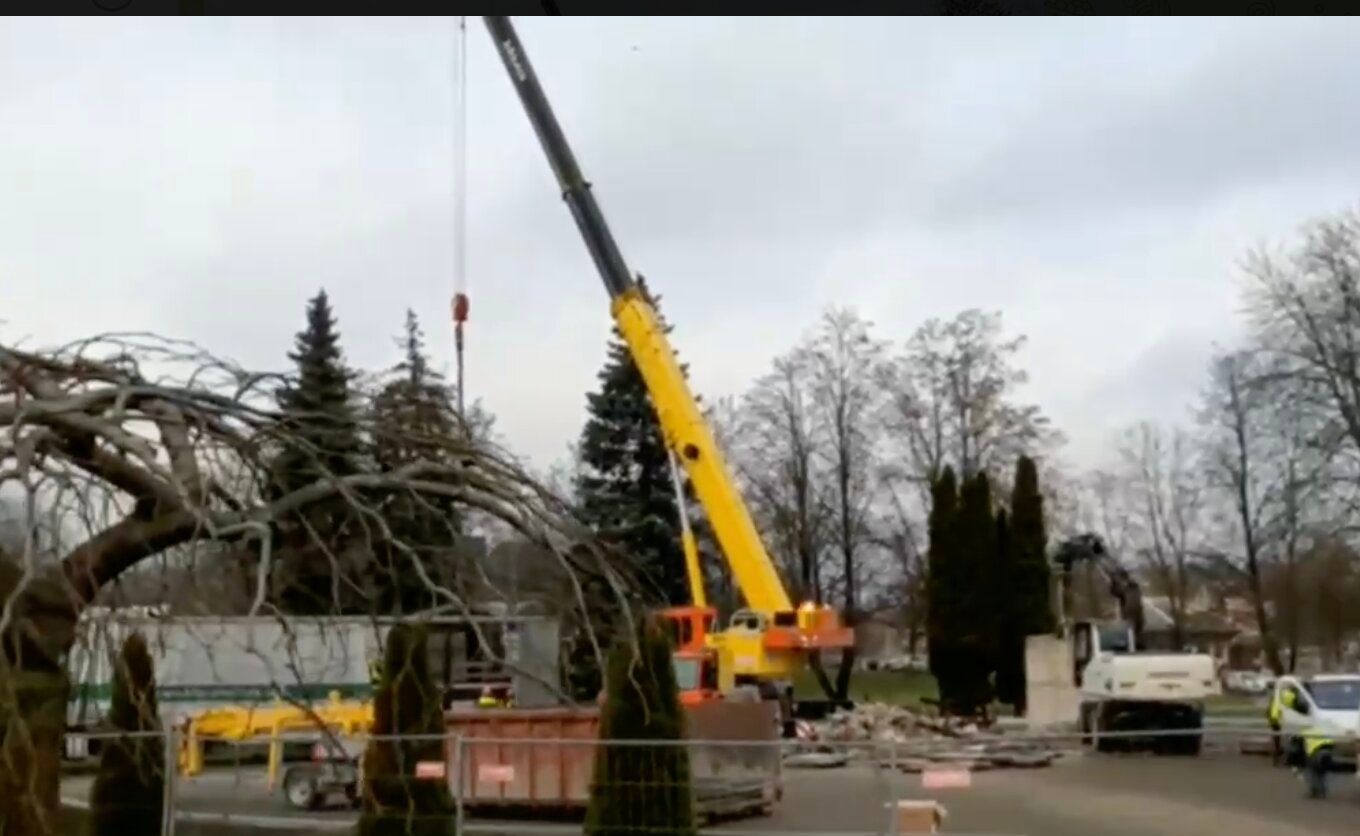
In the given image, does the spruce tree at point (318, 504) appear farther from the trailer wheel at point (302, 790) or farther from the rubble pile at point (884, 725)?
the rubble pile at point (884, 725)

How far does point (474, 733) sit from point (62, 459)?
1132 centimetres

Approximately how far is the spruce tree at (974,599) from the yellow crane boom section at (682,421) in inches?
619

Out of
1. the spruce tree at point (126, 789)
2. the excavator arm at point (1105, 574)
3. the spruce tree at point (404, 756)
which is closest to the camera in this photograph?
the spruce tree at point (404, 756)

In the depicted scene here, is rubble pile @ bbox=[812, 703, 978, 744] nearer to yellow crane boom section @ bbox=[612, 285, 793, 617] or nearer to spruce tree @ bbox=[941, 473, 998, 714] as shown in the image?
spruce tree @ bbox=[941, 473, 998, 714]

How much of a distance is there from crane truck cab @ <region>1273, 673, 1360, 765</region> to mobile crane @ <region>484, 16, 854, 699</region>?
20.6ft

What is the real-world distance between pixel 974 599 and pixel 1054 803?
65.6ft

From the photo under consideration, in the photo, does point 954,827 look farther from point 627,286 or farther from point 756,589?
point 627,286

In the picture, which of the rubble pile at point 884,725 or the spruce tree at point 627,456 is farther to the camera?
the spruce tree at point 627,456

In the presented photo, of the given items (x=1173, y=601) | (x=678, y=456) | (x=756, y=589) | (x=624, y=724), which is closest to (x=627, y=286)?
(x=678, y=456)

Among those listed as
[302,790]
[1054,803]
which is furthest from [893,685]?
[302,790]

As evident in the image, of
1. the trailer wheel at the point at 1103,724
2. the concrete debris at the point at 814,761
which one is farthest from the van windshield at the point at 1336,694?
the concrete debris at the point at 814,761

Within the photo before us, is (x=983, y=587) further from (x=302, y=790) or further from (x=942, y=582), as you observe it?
(x=302, y=790)

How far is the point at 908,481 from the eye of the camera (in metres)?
47.1

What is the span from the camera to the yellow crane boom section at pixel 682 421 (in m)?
24.5
